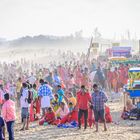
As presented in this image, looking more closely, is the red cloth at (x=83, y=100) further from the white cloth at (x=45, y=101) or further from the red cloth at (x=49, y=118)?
the white cloth at (x=45, y=101)

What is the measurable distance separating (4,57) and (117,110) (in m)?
77.6

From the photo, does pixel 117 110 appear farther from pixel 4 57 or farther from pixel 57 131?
pixel 4 57

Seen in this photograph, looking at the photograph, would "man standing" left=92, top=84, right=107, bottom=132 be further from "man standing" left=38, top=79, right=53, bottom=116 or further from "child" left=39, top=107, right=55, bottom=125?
"man standing" left=38, top=79, right=53, bottom=116

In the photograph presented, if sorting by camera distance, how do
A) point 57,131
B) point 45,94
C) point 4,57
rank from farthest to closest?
point 4,57 < point 45,94 < point 57,131

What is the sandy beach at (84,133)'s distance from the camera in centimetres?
1541

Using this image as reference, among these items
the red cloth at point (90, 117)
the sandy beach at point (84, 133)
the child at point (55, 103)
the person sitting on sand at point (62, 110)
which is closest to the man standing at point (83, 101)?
the sandy beach at point (84, 133)

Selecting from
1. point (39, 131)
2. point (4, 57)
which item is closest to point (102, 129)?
point (39, 131)

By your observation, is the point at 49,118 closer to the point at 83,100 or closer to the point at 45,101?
the point at 45,101

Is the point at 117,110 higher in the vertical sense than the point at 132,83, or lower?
lower

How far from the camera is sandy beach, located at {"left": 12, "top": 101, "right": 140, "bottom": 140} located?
15.4m

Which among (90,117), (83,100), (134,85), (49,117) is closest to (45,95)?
(49,117)

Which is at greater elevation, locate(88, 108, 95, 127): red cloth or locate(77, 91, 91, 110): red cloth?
locate(77, 91, 91, 110): red cloth

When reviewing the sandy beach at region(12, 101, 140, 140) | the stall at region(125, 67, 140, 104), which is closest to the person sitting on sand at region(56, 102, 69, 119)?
the sandy beach at region(12, 101, 140, 140)

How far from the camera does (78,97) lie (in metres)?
16.5
